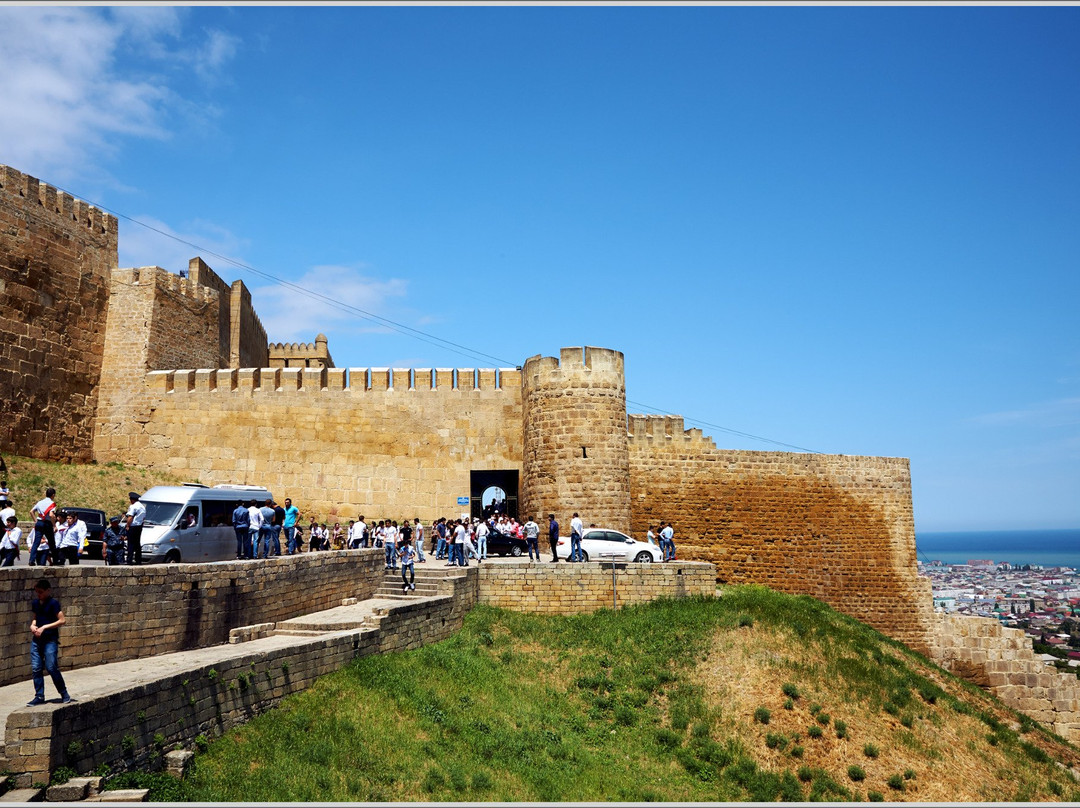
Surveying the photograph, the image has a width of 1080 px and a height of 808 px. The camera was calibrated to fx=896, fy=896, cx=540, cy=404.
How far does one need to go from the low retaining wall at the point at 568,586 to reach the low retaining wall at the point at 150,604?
430cm

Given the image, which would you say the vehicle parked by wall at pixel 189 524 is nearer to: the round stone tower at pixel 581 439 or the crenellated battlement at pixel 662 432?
the round stone tower at pixel 581 439

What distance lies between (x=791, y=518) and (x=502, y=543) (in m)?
8.81

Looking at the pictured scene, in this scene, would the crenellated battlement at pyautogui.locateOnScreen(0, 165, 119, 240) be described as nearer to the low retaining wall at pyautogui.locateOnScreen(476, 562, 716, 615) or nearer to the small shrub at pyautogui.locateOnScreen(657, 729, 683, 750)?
the low retaining wall at pyautogui.locateOnScreen(476, 562, 716, 615)

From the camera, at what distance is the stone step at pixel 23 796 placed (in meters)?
7.43

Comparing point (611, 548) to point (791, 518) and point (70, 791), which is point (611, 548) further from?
point (70, 791)

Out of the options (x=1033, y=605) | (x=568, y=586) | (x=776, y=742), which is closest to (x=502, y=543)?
(x=568, y=586)

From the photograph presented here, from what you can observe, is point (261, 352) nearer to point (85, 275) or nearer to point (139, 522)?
point (85, 275)

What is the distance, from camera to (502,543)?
22203 millimetres

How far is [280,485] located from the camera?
80.6 feet

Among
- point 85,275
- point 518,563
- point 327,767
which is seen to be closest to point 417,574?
point 518,563

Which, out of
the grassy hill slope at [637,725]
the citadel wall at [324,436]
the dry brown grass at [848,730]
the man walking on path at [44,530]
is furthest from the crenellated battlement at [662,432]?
the man walking on path at [44,530]

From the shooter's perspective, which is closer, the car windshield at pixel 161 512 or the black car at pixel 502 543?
the car windshield at pixel 161 512

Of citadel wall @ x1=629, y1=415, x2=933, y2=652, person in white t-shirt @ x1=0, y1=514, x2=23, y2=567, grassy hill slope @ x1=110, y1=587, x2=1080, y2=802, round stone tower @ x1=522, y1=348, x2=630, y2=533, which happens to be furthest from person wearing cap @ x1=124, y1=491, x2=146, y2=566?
citadel wall @ x1=629, y1=415, x2=933, y2=652

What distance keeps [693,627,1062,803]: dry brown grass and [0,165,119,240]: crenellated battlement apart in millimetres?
19433
